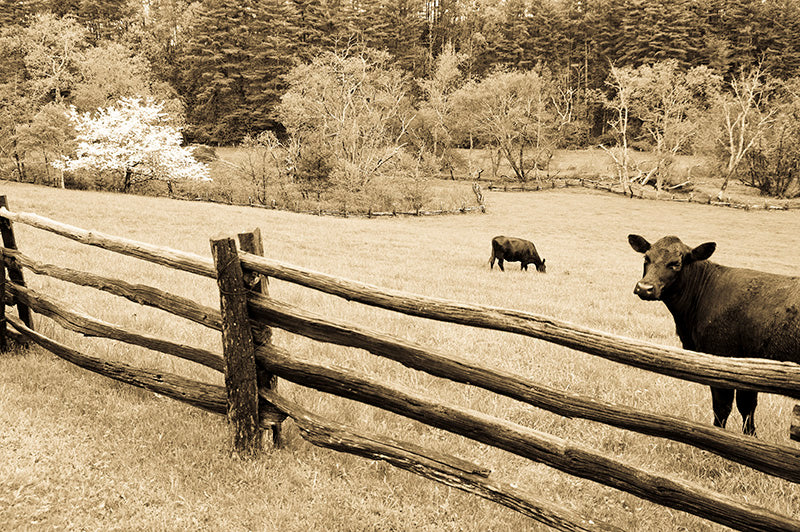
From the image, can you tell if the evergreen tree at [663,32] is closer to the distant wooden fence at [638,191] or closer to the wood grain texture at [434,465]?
the distant wooden fence at [638,191]

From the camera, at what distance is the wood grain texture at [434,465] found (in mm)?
3076

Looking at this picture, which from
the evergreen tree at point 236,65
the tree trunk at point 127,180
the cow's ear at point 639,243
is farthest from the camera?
the evergreen tree at point 236,65

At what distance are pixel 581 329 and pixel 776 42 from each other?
90.4 m

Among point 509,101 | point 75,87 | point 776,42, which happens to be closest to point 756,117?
point 509,101

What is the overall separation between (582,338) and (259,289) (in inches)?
103

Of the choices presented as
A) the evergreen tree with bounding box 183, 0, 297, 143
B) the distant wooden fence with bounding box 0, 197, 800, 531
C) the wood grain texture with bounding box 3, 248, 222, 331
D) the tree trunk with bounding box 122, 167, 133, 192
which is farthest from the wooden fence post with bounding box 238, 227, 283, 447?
the evergreen tree with bounding box 183, 0, 297, 143

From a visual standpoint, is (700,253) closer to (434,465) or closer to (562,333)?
(562,333)

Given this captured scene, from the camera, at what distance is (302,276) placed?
3977 mm

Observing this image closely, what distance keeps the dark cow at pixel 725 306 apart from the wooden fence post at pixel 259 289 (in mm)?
3930

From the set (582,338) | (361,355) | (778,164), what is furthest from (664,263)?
(778,164)

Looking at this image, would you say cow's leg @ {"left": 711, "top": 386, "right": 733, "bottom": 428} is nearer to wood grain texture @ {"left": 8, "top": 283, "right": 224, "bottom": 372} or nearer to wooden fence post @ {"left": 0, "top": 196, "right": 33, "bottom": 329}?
wood grain texture @ {"left": 8, "top": 283, "right": 224, "bottom": 372}

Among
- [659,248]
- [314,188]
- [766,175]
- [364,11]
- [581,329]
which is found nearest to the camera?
[581,329]

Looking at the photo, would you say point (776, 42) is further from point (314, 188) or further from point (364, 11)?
point (314, 188)

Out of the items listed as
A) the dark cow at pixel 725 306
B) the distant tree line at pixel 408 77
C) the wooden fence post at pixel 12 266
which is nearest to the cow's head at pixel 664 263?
the dark cow at pixel 725 306
